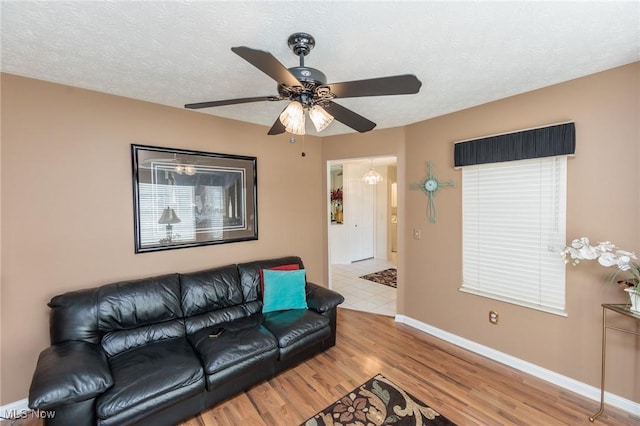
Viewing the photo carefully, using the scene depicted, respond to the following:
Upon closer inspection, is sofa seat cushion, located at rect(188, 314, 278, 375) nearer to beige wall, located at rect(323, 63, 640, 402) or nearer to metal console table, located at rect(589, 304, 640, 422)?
beige wall, located at rect(323, 63, 640, 402)

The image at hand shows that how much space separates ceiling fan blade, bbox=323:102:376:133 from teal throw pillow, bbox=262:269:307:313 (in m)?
1.77

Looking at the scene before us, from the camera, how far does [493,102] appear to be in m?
2.60

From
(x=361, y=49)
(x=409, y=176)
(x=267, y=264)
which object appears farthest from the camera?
(x=409, y=176)

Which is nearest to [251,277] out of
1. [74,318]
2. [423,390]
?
[74,318]

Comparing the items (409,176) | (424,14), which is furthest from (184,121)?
(409,176)

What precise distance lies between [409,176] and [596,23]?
2036mm

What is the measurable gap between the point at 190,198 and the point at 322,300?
180 centimetres

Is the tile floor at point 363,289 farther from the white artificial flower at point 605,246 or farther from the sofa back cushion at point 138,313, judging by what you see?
the sofa back cushion at point 138,313

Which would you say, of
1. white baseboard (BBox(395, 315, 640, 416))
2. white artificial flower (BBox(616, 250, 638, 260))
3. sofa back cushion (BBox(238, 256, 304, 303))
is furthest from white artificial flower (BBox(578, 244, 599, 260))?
sofa back cushion (BBox(238, 256, 304, 303))

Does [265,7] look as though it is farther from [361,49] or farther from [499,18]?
[499,18]

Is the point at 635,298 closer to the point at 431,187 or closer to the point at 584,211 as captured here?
the point at 584,211

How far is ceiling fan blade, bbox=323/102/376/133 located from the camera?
1.66 metres

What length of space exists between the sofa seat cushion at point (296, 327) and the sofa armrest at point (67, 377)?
1.18 metres

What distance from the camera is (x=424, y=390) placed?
2197 millimetres
